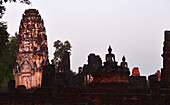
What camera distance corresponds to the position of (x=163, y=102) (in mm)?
10180

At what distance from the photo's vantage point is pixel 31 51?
131ft

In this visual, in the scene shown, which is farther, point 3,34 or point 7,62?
point 7,62

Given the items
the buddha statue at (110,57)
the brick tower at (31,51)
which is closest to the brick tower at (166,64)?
the buddha statue at (110,57)

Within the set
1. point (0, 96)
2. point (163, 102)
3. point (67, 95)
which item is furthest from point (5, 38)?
point (163, 102)

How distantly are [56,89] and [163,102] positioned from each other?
14.9ft

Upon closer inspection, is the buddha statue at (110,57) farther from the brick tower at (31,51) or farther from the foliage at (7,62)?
the foliage at (7,62)

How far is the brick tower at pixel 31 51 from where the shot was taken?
127 feet

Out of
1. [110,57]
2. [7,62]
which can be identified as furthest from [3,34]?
[7,62]

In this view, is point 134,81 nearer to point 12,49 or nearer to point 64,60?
point 64,60

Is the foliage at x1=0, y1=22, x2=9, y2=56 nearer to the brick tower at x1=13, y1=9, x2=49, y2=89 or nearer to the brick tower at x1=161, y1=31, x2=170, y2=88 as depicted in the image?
the brick tower at x1=161, y1=31, x2=170, y2=88

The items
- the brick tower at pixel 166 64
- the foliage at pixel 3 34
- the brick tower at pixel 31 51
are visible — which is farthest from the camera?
the brick tower at pixel 31 51

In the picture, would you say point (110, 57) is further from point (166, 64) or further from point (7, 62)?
point (7, 62)

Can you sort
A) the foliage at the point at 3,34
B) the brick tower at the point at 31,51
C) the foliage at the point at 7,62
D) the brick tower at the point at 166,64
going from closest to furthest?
the foliage at the point at 3,34 < the brick tower at the point at 166,64 < the brick tower at the point at 31,51 < the foliage at the point at 7,62

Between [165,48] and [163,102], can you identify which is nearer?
[163,102]
